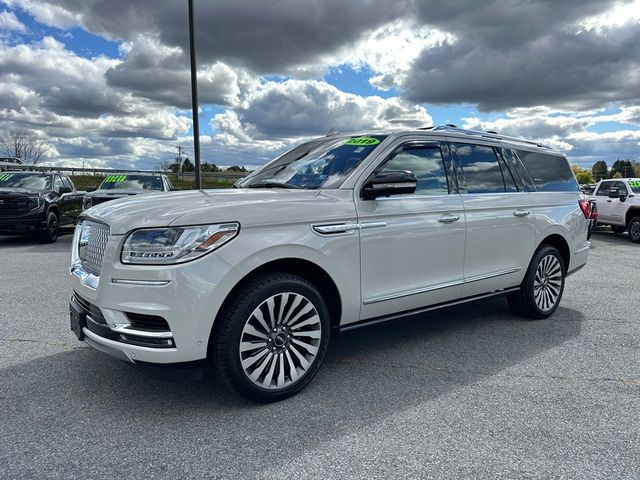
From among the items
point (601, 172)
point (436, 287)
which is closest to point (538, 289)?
point (436, 287)

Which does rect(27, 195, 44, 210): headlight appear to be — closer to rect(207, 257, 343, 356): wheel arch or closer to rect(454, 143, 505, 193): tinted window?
rect(207, 257, 343, 356): wheel arch

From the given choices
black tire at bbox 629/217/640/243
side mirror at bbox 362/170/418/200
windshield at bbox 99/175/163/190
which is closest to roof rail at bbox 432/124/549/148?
side mirror at bbox 362/170/418/200

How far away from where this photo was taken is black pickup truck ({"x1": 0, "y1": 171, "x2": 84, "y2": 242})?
1093 centimetres

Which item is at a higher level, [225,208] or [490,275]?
[225,208]

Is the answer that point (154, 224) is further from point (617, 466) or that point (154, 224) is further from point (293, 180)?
point (617, 466)

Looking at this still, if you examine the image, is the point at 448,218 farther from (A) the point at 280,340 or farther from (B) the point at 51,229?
(B) the point at 51,229

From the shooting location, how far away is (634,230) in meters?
13.9

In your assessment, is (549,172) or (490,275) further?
(549,172)

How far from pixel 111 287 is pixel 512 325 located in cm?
399

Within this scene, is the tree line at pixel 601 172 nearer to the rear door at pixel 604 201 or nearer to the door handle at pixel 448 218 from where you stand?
the rear door at pixel 604 201

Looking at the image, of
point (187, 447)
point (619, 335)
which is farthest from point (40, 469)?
point (619, 335)

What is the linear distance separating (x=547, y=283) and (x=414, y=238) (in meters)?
2.32

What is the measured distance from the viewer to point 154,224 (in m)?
2.92

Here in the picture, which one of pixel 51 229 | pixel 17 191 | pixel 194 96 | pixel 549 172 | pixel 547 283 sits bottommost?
pixel 547 283
